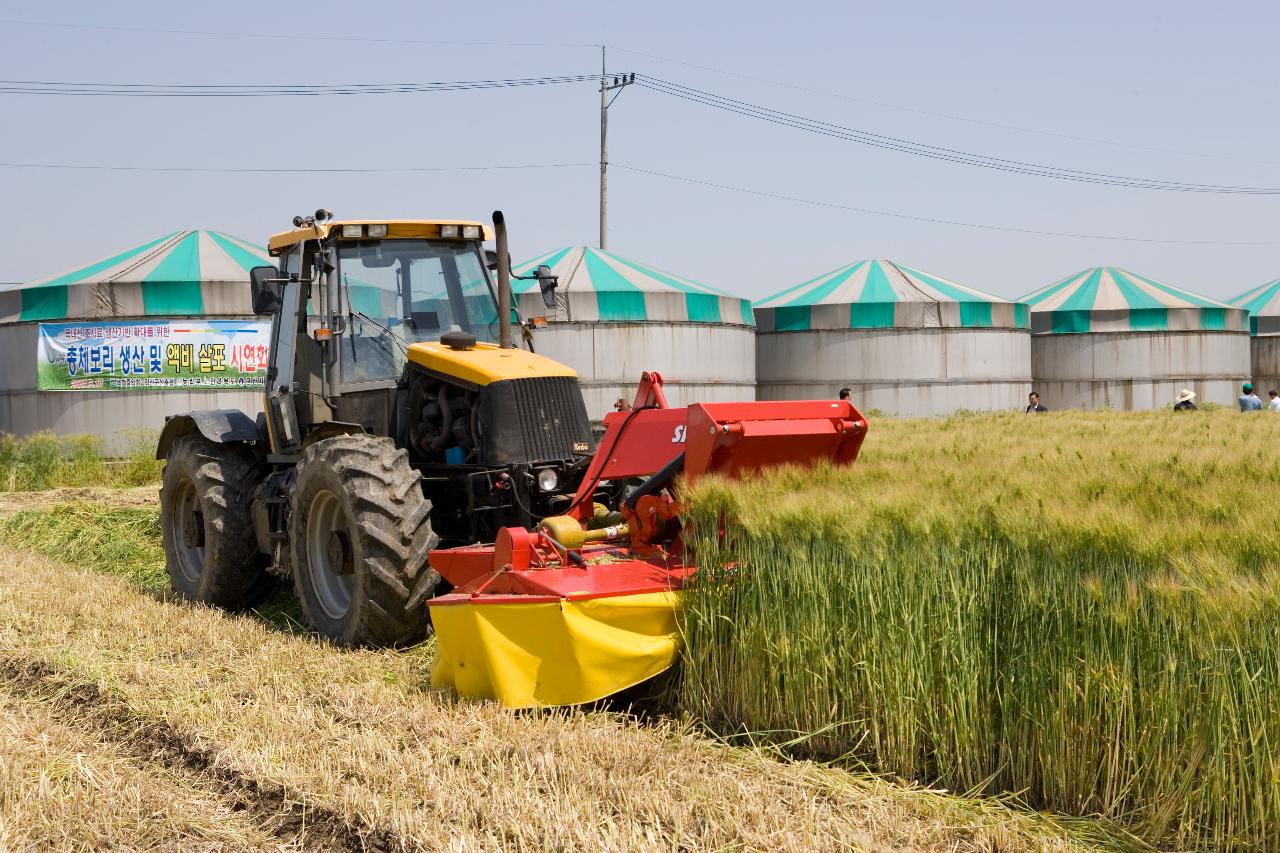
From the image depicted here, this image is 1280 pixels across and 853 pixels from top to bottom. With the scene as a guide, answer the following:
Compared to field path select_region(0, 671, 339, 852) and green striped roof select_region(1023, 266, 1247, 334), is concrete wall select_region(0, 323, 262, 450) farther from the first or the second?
green striped roof select_region(1023, 266, 1247, 334)

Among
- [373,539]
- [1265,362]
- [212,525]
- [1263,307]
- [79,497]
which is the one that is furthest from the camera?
[1263,307]

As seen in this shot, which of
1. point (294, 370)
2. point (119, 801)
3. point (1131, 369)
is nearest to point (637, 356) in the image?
point (1131, 369)

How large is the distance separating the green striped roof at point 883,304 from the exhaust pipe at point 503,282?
2151 centimetres

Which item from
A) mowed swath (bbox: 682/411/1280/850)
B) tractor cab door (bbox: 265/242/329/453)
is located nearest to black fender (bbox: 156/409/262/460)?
tractor cab door (bbox: 265/242/329/453)

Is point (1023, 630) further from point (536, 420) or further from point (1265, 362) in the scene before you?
point (1265, 362)

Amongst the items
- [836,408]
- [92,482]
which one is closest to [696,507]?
[836,408]

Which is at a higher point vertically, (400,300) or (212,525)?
(400,300)

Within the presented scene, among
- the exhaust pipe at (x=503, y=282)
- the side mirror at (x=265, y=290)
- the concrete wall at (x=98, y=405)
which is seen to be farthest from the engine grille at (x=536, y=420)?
the concrete wall at (x=98, y=405)

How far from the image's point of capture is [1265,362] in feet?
115

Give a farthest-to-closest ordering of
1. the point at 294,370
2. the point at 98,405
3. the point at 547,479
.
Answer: the point at 98,405, the point at 294,370, the point at 547,479

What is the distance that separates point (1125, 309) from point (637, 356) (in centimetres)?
1376

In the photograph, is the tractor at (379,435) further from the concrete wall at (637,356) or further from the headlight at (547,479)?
the concrete wall at (637,356)

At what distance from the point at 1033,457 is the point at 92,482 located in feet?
53.8

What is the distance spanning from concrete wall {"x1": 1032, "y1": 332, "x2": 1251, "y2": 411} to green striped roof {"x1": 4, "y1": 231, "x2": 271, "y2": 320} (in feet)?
63.4
